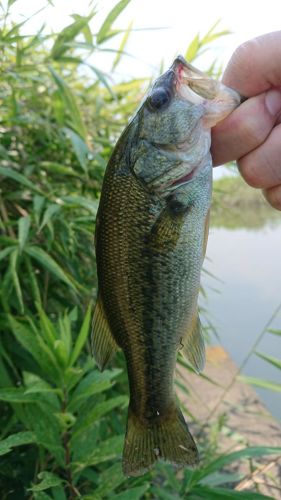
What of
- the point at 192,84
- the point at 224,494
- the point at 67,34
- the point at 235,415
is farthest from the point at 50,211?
the point at 235,415

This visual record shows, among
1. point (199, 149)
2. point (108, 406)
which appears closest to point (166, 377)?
point (108, 406)

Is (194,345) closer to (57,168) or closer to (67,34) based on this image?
(57,168)

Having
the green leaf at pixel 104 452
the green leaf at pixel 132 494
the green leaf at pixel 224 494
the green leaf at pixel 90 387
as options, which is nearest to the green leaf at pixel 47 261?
the green leaf at pixel 90 387

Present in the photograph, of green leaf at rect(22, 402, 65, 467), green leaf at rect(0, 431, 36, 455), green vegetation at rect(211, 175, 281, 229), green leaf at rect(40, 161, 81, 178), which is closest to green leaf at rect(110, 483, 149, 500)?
green leaf at rect(22, 402, 65, 467)

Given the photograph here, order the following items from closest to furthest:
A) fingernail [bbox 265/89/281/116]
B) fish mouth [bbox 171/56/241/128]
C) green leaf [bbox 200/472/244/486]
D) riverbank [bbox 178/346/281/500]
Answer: fish mouth [bbox 171/56/241/128] → fingernail [bbox 265/89/281/116] → green leaf [bbox 200/472/244/486] → riverbank [bbox 178/346/281/500]

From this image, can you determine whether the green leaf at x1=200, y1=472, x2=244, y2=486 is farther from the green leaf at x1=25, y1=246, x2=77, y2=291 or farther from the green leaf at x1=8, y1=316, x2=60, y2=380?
the green leaf at x1=25, y1=246, x2=77, y2=291
